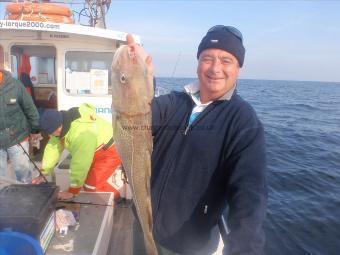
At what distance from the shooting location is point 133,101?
1.78 metres

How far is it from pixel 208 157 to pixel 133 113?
671 millimetres

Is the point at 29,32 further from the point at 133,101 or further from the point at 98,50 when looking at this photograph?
the point at 133,101

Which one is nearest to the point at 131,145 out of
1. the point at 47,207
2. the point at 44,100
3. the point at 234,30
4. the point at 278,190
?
the point at 234,30

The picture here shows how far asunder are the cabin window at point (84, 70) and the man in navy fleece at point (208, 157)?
14.7 feet

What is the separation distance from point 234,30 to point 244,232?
1.40 meters

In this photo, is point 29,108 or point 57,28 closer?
point 29,108

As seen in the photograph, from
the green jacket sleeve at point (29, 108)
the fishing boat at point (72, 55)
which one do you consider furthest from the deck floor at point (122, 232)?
the fishing boat at point (72, 55)

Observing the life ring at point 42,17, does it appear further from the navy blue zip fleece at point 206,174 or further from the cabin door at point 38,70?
the navy blue zip fleece at point 206,174

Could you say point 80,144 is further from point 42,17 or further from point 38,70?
point 38,70

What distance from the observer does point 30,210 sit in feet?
9.79

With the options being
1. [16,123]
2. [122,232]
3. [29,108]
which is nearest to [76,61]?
[29,108]

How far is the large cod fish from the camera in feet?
5.77

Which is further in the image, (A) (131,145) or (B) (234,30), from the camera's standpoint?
(B) (234,30)

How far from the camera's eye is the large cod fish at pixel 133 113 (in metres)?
1.76
